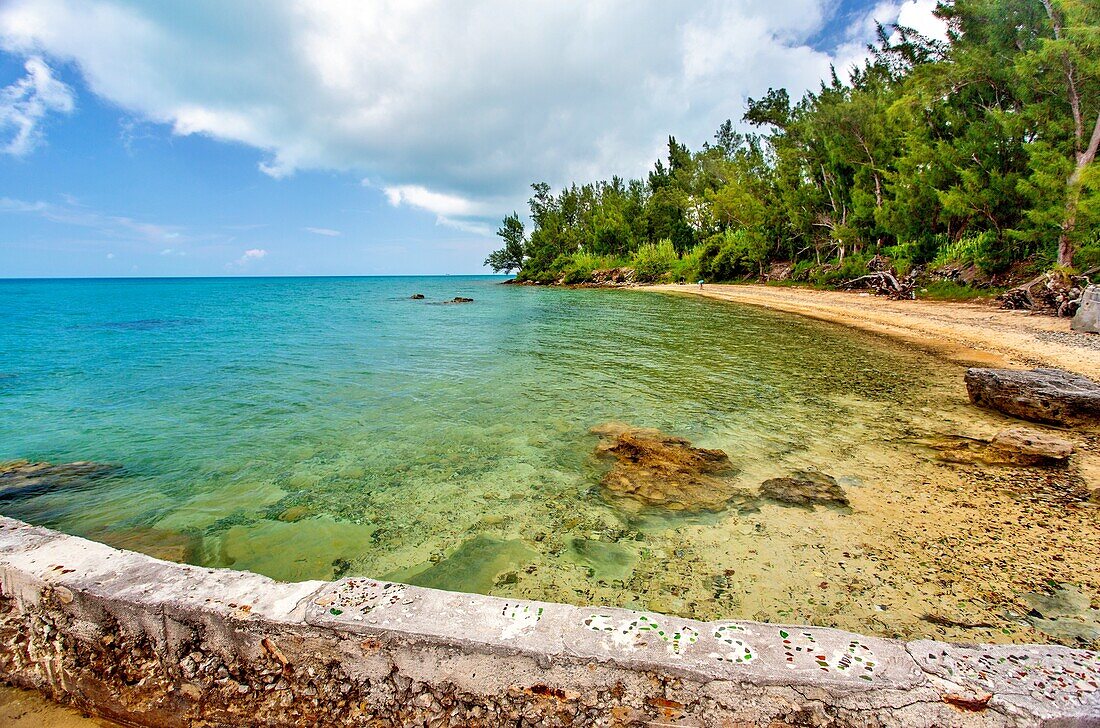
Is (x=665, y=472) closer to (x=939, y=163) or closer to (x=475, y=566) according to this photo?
(x=475, y=566)

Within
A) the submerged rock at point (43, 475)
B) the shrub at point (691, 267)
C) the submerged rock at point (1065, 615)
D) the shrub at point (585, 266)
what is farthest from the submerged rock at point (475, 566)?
the shrub at point (585, 266)

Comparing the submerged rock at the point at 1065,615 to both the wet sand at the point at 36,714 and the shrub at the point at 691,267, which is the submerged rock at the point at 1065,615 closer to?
the wet sand at the point at 36,714

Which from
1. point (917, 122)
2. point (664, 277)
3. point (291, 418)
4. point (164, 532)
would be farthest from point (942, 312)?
point (664, 277)

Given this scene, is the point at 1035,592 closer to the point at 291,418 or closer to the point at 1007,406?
the point at 1007,406

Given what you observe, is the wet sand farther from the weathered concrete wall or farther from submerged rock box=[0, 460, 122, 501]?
submerged rock box=[0, 460, 122, 501]

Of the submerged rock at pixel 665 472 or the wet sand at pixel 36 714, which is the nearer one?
the wet sand at pixel 36 714

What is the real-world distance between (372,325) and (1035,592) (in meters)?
26.1

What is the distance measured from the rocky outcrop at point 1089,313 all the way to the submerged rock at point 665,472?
13615 millimetres

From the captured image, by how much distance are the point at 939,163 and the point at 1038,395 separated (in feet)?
75.7

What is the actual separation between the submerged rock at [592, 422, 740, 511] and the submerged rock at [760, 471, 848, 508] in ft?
1.30

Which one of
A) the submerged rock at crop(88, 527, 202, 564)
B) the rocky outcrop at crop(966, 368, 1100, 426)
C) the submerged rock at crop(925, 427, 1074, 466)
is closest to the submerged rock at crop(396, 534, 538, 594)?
the submerged rock at crop(88, 527, 202, 564)

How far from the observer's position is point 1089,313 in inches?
476

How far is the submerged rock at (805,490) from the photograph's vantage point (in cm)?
456

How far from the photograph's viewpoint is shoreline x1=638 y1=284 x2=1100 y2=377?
10.2m
